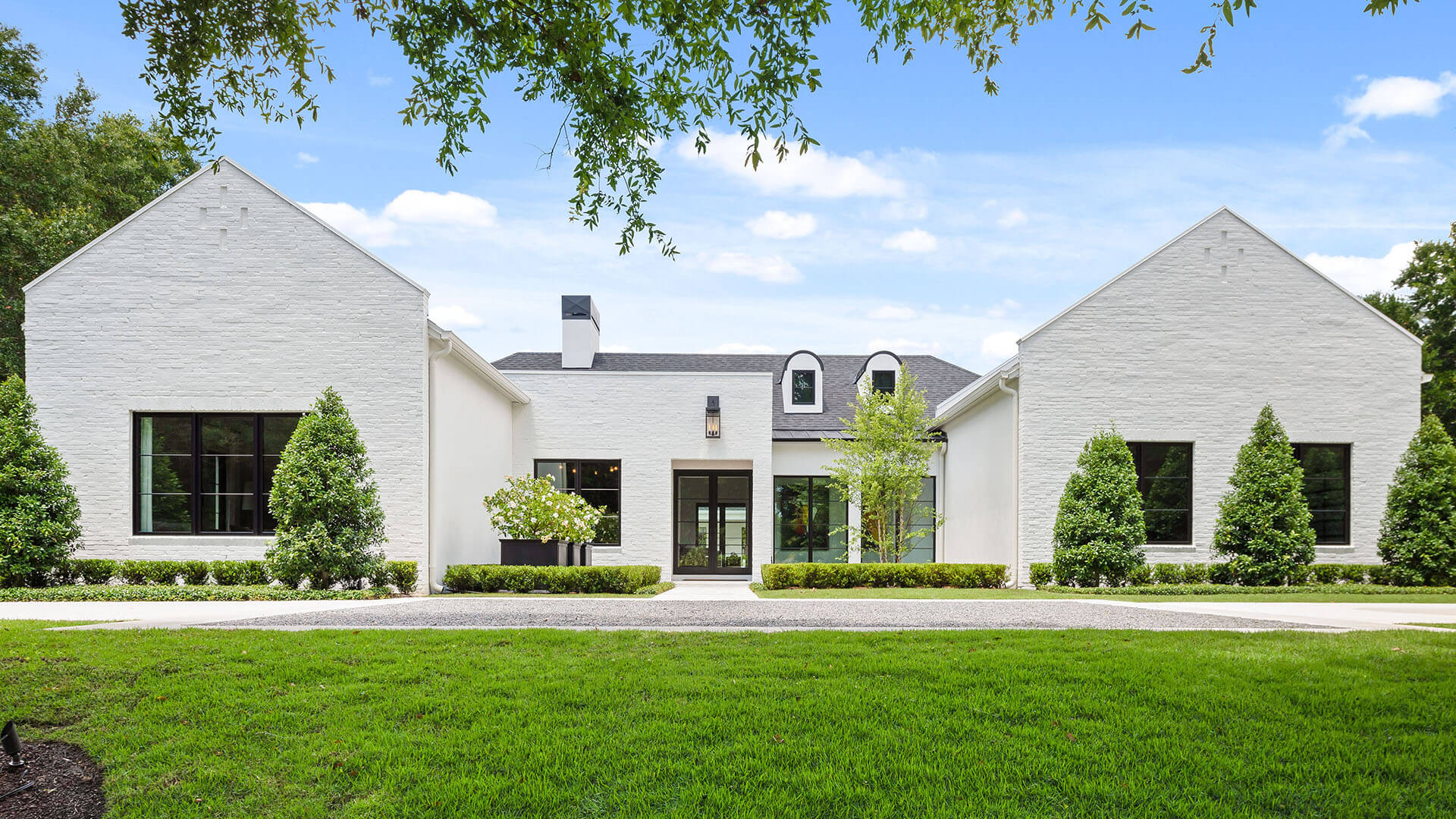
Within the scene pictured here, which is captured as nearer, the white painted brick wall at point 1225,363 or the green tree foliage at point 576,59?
the green tree foliage at point 576,59

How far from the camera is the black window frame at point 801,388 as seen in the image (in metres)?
20.9

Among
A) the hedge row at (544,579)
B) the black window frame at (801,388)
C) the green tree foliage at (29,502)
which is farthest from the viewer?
the black window frame at (801,388)

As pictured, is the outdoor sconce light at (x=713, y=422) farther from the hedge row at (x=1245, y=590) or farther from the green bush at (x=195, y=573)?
the green bush at (x=195, y=573)

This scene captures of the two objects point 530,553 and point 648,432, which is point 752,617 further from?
point 648,432

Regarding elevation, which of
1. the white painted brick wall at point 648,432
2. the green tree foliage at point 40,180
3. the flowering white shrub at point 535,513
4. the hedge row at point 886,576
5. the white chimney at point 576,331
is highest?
the green tree foliage at point 40,180

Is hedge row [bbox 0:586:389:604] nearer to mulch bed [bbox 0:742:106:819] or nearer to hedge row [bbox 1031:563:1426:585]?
mulch bed [bbox 0:742:106:819]

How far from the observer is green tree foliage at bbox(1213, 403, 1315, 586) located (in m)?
13.2

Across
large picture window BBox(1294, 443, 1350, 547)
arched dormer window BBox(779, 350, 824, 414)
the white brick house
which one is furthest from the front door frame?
large picture window BBox(1294, 443, 1350, 547)

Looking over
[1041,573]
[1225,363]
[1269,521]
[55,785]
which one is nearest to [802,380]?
[1041,573]

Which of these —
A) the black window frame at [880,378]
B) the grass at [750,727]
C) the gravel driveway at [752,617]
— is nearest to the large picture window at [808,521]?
the black window frame at [880,378]

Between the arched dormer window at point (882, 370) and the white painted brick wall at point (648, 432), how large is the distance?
4.32 metres

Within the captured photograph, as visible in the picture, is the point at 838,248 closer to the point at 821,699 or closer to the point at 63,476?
the point at 821,699

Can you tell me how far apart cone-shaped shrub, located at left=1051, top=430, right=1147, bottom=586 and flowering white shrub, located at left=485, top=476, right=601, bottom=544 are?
8226 millimetres

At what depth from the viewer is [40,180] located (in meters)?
19.9
